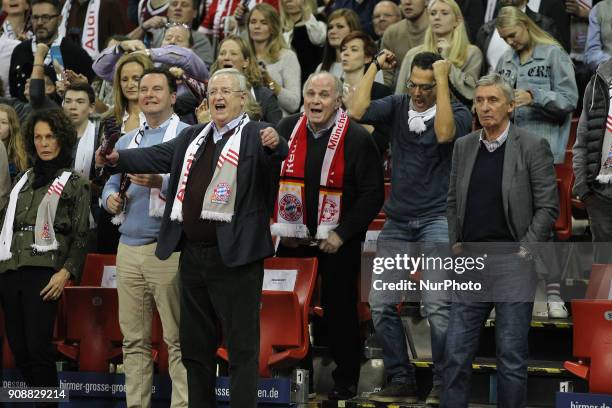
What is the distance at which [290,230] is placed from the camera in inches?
334

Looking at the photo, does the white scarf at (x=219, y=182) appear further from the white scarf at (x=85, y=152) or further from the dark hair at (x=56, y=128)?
the white scarf at (x=85, y=152)

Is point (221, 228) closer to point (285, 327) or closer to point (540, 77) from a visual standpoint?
point (285, 327)

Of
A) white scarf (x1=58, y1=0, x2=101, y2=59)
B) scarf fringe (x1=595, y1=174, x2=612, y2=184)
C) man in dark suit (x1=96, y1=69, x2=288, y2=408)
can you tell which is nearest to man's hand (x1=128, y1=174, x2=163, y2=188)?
man in dark suit (x1=96, y1=69, x2=288, y2=408)

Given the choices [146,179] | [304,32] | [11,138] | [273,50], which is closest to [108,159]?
[146,179]

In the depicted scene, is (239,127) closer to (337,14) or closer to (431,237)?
(431,237)

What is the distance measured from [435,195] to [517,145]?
2.86 ft

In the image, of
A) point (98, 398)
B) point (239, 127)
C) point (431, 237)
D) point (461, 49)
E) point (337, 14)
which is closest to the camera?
point (239, 127)

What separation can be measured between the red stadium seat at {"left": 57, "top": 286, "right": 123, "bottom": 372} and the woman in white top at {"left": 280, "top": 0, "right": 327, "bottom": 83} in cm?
363

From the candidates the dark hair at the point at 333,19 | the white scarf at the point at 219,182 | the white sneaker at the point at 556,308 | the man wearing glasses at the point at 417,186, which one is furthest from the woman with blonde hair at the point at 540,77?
the white scarf at the point at 219,182

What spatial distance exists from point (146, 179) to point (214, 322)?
41.7 inches

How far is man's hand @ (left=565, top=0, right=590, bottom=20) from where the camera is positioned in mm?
10953

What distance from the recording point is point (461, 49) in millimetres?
9930

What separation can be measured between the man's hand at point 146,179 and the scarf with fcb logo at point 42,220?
0.89 meters

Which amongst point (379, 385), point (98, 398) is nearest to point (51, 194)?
point (98, 398)
